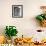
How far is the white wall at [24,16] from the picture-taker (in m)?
3.48

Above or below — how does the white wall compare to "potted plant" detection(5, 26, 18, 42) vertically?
above

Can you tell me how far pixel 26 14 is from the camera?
3494 millimetres

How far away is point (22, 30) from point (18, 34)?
0.38ft

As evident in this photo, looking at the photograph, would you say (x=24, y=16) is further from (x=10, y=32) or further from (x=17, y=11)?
(x=10, y=32)

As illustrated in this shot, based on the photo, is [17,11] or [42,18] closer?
[42,18]

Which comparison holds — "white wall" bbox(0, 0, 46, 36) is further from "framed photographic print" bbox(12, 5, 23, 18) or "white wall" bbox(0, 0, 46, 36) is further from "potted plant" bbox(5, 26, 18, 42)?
"potted plant" bbox(5, 26, 18, 42)

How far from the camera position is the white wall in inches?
137

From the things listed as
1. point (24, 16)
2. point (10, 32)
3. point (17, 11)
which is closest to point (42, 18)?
point (24, 16)

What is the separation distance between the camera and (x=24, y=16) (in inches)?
137

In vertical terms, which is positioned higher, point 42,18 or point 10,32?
point 42,18

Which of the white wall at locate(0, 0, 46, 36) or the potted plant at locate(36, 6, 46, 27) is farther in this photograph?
the white wall at locate(0, 0, 46, 36)

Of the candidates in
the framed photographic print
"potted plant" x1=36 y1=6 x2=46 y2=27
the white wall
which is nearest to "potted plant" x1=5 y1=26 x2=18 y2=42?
the white wall

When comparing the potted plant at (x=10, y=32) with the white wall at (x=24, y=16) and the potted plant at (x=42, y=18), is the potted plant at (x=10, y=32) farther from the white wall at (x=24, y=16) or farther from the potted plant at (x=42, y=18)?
the potted plant at (x=42, y=18)

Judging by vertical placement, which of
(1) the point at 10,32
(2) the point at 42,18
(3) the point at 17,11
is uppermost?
(3) the point at 17,11
